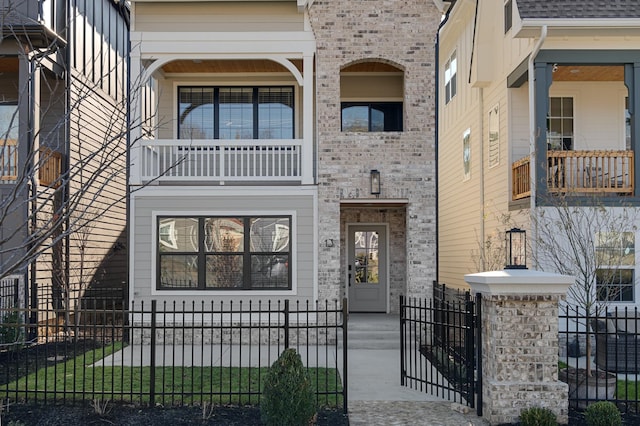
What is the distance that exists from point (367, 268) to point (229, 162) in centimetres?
471

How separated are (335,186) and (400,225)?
10.0ft

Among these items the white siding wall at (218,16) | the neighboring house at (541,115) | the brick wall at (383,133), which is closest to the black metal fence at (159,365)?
the brick wall at (383,133)

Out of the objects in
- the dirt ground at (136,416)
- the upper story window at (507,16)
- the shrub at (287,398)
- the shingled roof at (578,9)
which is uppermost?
the upper story window at (507,16)

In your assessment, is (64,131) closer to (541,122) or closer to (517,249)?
(541,122)

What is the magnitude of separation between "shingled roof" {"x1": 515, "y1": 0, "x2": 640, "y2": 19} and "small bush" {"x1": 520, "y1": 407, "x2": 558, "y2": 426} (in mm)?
8506

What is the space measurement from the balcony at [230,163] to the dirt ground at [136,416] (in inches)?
264

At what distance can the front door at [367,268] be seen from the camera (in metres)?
16.4

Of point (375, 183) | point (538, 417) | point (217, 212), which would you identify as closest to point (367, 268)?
point (375, 183)

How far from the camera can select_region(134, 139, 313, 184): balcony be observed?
14.2m

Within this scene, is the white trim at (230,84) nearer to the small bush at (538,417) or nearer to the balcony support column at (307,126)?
the balcony support column at (307,126)

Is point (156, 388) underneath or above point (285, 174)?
underneath

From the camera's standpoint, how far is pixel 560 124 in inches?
614

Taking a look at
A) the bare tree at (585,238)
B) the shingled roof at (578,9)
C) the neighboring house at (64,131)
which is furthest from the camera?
the neighboring house at (64,131)

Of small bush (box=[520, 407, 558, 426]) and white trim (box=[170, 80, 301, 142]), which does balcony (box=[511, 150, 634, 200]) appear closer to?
white trim (box=[170, 80, 301, 142])
